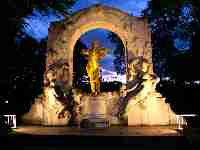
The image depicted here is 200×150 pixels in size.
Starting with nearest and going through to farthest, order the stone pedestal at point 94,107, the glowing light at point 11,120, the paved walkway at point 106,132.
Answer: the paved walkway at point 106,132
the glowing light at point 11,120
the stone pedestal at point 94,107

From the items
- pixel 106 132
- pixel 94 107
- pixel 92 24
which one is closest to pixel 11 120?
pixel 94 107

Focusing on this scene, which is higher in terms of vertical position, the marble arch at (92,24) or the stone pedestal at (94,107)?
the marble arch at (92,24)

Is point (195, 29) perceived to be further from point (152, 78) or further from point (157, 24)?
point (152, 78)

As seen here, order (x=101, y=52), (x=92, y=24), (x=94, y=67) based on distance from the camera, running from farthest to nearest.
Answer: (x=92, y=24) < (x=101, y=52) < (x=94, y=67)

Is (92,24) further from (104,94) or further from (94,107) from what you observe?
(94,107)

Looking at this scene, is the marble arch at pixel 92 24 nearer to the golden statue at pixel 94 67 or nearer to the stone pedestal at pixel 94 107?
the golden statue at pixel 94 67

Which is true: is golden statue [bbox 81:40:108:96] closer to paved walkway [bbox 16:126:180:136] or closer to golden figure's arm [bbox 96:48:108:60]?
golden figure's arm [bbox 96:48:108:60]

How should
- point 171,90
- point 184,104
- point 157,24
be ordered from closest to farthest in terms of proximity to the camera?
point 184,104 < point 171,90 < point 157,24

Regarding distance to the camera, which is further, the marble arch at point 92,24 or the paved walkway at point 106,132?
the marble arch at point 92,24

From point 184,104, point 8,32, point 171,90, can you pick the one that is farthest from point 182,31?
point 8,32

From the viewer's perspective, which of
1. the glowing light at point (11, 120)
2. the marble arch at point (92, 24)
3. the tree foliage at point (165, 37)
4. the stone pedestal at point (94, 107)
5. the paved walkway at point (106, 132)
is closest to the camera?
the paved walkway at point (106, 132)

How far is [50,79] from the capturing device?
17.1 metres

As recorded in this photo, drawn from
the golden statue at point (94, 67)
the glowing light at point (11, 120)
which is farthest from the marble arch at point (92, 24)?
the glowing light at point (11, 120)

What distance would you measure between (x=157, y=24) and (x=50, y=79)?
1764 centimetres
